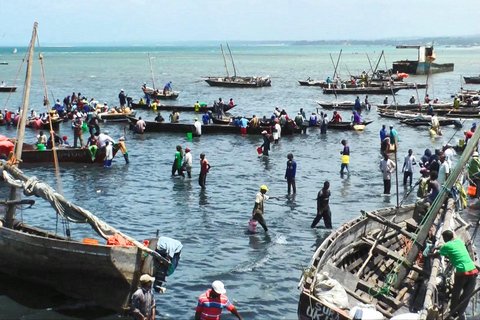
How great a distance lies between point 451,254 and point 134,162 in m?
25.2

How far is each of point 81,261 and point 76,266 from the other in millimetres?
287

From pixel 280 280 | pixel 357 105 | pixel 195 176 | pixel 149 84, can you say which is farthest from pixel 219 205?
pixel 149 84

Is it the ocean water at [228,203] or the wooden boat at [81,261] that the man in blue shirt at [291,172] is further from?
the wooden boat at [81,261]

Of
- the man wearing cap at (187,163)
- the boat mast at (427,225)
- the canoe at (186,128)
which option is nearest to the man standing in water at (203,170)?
the man wearing cap at (187,163)

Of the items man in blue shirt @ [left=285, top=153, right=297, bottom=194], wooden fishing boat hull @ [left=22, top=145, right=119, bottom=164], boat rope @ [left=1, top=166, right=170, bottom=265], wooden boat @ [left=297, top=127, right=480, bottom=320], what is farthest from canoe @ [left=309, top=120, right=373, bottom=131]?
boat rope @ [left=1, top=166, right=170, bottom=265]

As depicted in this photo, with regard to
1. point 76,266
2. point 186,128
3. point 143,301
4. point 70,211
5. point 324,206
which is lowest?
point 186,128

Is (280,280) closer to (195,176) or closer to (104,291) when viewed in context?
(104,291)

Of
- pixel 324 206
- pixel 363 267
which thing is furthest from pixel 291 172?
pixel 363 267

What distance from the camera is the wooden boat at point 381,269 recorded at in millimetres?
12977

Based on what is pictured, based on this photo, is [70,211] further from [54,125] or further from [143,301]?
[54,125]

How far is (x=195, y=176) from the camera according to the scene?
105 feet

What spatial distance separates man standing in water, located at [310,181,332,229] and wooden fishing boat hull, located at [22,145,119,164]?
15357mm

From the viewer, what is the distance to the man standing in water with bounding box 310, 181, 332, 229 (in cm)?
2162

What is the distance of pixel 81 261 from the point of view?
15469 millimetres
